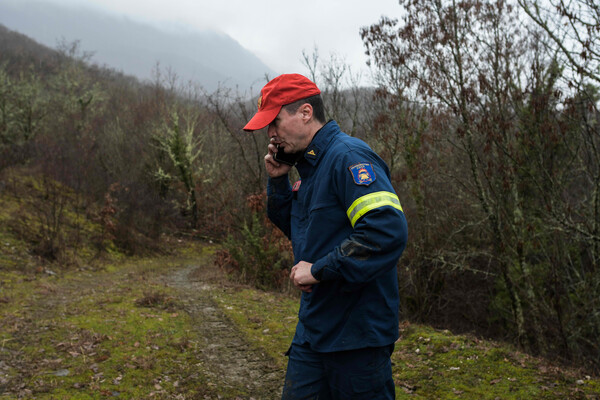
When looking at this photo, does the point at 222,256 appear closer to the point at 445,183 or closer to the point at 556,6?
the point at 445,183

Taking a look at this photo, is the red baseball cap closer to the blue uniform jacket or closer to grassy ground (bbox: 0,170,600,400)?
the blue uniform jacket

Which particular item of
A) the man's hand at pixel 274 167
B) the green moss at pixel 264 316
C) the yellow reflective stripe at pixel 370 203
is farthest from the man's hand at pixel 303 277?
the green moss at pixel 264 316

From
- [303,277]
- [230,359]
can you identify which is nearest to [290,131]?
[303,277]

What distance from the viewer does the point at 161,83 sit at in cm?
3491

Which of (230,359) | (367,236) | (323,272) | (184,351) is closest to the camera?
(367,236)

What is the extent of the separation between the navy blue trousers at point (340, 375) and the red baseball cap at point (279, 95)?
123 centimetres

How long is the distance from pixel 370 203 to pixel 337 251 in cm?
26

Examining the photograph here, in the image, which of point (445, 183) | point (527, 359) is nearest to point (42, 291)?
point (527, 359)

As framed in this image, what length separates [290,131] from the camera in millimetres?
2467

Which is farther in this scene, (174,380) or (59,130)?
(59,130)

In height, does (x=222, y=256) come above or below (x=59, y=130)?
below

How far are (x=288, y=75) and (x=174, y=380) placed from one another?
377cm

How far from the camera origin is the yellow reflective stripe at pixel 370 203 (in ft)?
6.53

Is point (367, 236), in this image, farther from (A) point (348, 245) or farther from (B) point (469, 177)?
(B) point (469, 177)
